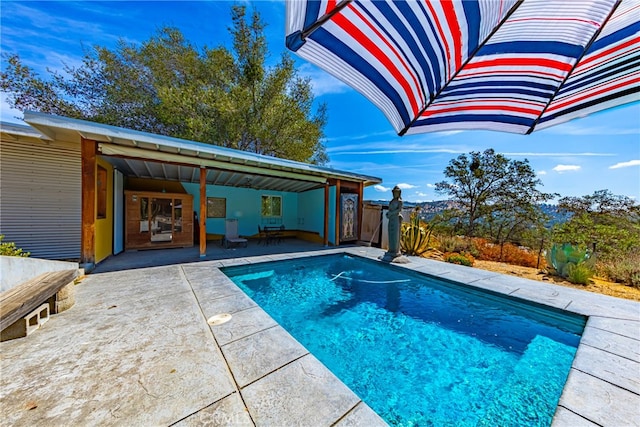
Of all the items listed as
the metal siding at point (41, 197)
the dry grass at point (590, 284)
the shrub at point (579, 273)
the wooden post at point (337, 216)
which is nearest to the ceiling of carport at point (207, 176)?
the wooden post at point (337, 216)

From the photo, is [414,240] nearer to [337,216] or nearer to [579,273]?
[337,216]

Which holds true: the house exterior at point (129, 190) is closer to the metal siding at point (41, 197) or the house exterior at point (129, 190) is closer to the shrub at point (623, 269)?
the metal siding at point (41, 197)

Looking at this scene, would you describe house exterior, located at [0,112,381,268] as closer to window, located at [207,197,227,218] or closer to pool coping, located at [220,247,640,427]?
window, located at [207,197,227,218]

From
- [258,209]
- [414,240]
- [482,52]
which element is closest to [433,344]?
[482,52]

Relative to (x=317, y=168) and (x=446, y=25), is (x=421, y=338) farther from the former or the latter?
(x=317, y=168)

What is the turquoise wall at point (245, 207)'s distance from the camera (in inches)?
404

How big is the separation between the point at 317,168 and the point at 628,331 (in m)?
7.04

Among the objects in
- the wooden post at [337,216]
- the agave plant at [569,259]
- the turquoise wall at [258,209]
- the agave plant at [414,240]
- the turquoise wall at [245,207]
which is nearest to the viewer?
the agave plant at [569,259]

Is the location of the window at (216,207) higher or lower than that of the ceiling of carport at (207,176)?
lower

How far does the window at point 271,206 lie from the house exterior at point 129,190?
614 mm

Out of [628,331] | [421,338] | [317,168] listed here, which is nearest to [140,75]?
[317,168]

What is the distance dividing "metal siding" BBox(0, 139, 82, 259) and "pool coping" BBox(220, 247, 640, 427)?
9076 millimetres

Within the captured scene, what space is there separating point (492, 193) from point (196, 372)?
13853 mm

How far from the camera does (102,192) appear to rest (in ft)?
19.6
